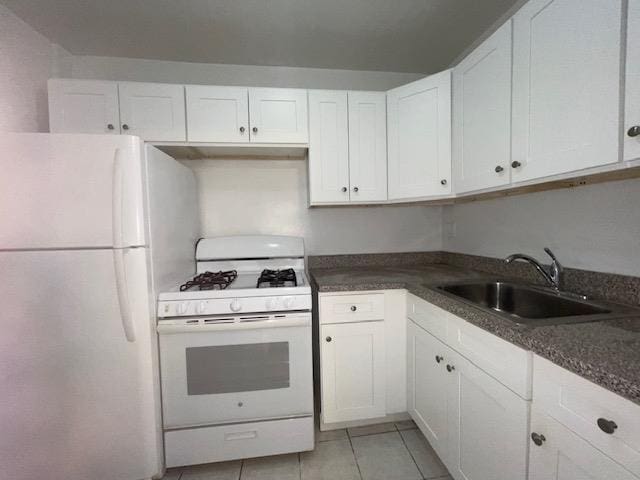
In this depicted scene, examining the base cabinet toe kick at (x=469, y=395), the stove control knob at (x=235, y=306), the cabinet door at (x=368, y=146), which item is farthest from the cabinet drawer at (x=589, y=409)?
the cabinet door at (x=368, y=146)

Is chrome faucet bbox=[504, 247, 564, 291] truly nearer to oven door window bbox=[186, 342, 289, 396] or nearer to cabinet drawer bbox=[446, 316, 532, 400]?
cabinet drawer bbox=[446, 316, 532, 400]

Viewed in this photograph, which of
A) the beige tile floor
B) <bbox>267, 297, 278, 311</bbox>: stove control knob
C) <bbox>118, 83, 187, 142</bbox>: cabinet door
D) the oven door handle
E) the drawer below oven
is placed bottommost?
the beige tile floor

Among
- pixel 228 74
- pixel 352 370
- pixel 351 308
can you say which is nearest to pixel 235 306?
pixel 351 308

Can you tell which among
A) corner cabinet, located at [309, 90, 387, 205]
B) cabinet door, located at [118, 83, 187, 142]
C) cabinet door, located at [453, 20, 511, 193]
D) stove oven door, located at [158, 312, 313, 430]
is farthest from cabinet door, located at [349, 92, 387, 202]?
cabinet door, located at [118, 83, 187, 142]

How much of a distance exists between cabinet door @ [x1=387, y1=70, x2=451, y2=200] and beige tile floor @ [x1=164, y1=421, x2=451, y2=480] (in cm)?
151

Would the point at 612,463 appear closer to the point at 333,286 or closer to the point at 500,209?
the point at 333,286

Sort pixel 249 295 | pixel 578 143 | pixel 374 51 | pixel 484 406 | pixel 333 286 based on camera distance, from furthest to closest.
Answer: pixel 374 51
pixel 333 286
pixel 249 295
pixel 484 406
pixel 578 143

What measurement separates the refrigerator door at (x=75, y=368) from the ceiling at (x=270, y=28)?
144cm

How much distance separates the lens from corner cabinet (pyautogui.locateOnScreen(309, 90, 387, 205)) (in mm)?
1832

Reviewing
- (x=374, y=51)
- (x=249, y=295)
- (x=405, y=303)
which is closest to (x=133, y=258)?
(x=249, y=295)

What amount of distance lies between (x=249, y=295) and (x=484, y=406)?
1.12 m

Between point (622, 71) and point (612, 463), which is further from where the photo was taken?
point (622, 71)

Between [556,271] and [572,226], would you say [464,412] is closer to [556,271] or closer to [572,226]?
[556,271]

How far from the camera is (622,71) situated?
79 centimetres
